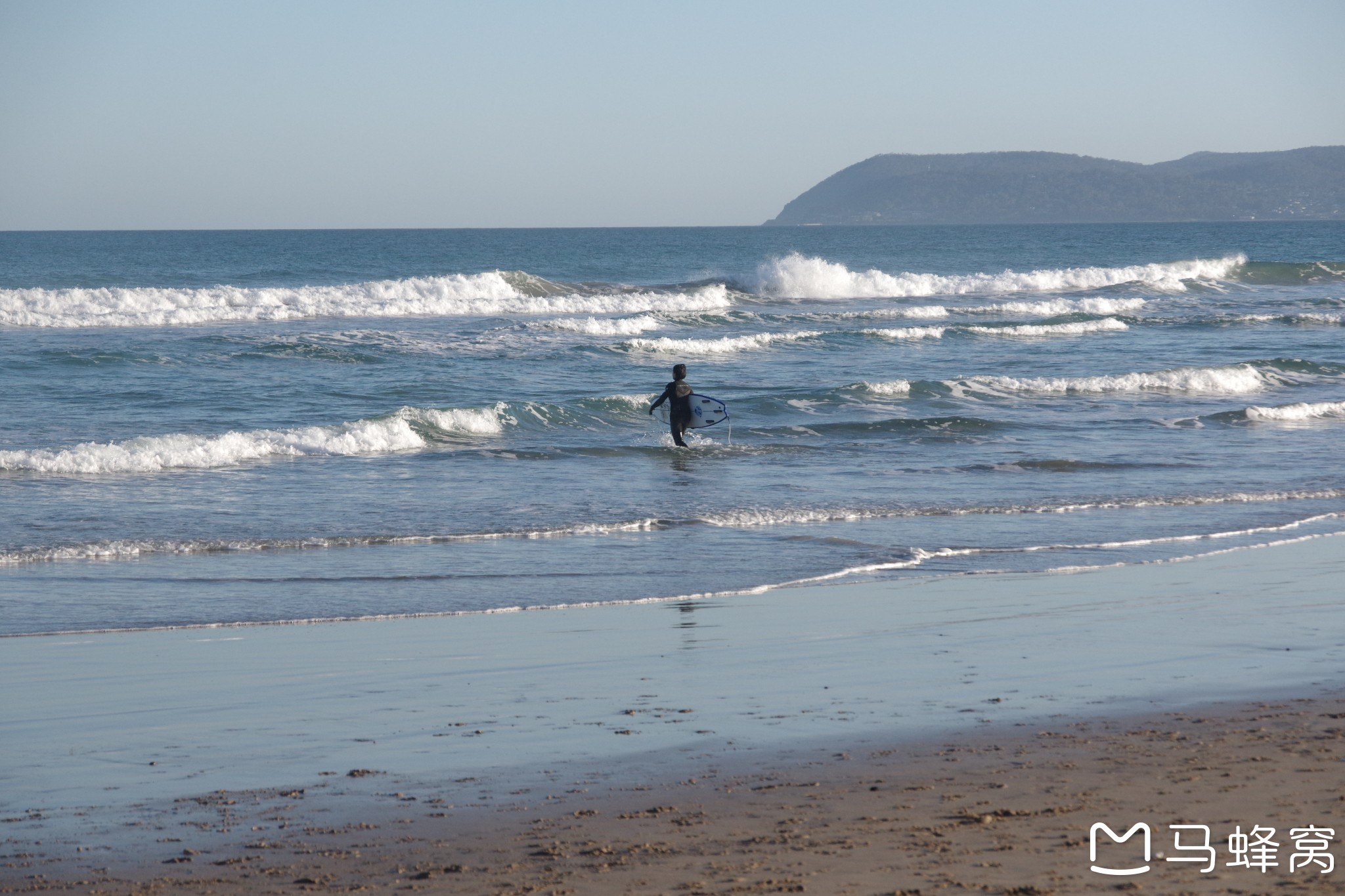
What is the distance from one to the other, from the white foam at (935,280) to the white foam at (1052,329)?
13024mm

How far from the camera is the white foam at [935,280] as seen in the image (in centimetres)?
4553

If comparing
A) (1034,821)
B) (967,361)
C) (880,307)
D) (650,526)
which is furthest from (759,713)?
(880,307)

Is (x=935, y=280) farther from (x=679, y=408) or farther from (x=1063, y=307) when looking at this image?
(x=679, y=408)

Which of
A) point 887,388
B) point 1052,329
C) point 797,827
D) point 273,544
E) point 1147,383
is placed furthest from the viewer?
point 1052,329

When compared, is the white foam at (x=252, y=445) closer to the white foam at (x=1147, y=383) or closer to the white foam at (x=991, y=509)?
the white foam at (x=991, y=509)

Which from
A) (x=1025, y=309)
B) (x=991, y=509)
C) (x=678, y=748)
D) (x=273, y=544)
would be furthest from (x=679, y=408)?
(x=1025, y=309)

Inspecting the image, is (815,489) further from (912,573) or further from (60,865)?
(60,865)

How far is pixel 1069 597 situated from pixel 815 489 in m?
5.39

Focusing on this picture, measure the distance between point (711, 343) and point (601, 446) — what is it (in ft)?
37.6

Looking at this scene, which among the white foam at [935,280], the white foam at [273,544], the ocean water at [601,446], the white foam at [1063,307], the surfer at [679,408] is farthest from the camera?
the white foam at [935,280]

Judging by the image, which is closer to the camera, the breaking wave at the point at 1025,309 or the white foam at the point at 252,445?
the white foam at the point at 252,445

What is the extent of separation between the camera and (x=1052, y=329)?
32.3 metres

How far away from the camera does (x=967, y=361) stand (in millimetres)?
26656

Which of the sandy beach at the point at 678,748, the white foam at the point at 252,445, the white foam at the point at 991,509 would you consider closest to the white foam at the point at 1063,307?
the white foam at the point at 252,445
